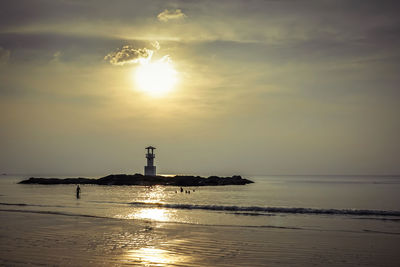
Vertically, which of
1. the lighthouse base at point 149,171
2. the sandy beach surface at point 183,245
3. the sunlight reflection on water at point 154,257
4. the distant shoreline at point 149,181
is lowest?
the distant shoreline at point 149,181

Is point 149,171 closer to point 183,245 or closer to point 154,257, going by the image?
point 183,245

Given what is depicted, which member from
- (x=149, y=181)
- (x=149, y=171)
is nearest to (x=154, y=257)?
(x=149, y=181)

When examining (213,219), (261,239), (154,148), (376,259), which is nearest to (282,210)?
(213,219)

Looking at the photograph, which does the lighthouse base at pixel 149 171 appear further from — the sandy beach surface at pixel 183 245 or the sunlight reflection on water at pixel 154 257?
the sunlight reflection on water at pixel 154 257

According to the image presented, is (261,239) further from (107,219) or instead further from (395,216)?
(395,216)

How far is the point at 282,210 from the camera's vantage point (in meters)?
34.9

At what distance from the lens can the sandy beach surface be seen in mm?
14531

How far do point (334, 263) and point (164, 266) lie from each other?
7015 mm

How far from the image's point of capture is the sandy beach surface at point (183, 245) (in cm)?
1453

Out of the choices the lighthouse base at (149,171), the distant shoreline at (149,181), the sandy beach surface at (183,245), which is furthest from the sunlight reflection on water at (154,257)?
the lighthouse base at (149,171)

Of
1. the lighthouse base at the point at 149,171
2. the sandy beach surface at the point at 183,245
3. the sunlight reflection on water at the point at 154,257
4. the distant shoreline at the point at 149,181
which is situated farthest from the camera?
the lighthouse base at the point at 149,171

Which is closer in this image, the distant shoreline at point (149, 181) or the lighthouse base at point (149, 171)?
the distant shoreline at point (149, 181)

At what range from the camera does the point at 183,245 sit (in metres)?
17.7

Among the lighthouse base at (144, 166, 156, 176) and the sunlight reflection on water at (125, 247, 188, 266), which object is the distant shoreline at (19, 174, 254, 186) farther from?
the sunlight reflection on water at (125, 247, 188, 266)
